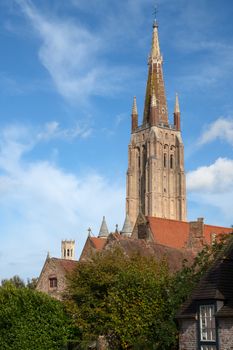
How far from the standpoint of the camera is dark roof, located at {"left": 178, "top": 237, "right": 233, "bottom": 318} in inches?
1033

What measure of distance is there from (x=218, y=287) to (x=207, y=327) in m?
1.84

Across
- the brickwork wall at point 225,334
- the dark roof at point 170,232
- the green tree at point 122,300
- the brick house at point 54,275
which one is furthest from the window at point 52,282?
the brickwork wall at point 225,334

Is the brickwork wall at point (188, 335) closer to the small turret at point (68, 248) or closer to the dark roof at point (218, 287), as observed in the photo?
the dark roof at point (218, 287)

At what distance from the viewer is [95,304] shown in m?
35.0

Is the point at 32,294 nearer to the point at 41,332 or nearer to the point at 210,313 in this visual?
the point at 41,332

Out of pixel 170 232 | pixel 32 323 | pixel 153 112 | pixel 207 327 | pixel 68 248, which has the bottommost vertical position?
pixel 207 327

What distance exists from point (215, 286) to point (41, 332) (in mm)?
13296

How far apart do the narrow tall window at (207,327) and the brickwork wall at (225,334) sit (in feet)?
1.43

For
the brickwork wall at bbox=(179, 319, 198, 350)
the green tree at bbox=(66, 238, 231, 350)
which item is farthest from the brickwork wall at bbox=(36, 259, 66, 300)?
the brickwork wall at bbox=(179, 319, 198, 350)

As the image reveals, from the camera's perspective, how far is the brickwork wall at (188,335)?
27.0 meters

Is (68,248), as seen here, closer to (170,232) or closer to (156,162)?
(156,162)

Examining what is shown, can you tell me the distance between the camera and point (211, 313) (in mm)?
26438

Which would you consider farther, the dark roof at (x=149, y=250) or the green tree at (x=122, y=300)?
the dark roof at (x=149, y=250)

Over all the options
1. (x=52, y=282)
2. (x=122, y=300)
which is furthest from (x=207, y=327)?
(x=52, y=282)
